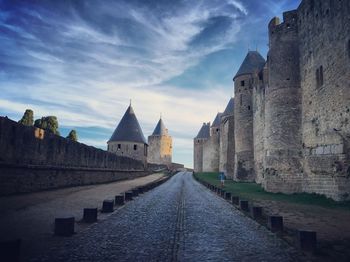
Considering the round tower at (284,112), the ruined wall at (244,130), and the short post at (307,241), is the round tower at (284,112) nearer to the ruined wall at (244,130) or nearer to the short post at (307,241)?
the ruined wall at (244,130)

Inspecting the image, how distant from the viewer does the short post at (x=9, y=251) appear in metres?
3.48

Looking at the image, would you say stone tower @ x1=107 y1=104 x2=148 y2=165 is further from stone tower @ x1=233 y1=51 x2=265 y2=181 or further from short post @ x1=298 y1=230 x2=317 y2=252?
short post @ x1=298 y1=230 x2=317 y2=252

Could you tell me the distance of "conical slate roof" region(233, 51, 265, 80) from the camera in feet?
104

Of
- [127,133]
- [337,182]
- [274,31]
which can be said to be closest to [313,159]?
[337,182]

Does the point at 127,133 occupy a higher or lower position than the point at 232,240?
higher

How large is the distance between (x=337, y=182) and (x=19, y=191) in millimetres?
11753

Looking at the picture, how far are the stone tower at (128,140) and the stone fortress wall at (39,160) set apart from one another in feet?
82.5

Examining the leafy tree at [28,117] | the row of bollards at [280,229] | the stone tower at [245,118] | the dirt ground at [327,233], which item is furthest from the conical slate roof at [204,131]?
the dirt ground at [327,233]

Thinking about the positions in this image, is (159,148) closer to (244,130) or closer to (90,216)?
(244,130)

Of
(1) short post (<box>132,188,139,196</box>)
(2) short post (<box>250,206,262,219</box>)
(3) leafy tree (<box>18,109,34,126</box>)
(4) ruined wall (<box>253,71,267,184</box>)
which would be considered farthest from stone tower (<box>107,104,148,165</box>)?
(2) short post (<box>250,206,262,219</box>)

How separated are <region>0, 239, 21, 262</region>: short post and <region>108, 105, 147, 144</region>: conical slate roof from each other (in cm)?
4149

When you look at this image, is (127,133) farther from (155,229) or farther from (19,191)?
(155,229)

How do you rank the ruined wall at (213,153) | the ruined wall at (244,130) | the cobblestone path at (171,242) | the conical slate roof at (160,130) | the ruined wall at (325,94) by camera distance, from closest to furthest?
the cobblestone path at (171,242) < the ruined wall at (325,94) < the ruined wall at (244,130) < the ruined wall at (213,153) < the conical slate roof at (160,130)

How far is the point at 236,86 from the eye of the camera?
32.4m
